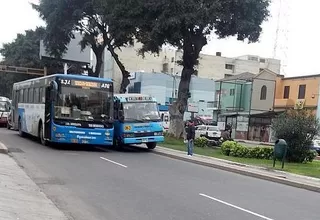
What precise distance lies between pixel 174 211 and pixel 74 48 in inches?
2154

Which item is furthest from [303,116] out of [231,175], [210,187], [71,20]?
[71,20]

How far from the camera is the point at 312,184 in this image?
44.3 feet

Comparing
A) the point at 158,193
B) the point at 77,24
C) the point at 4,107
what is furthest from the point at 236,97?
the point at 158,193

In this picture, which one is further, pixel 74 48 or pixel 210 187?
pixel 74 48

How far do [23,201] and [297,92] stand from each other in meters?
44.9

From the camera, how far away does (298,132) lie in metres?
21.5

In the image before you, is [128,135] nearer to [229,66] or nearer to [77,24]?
[77,24]

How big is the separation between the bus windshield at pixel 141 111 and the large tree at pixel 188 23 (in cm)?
584

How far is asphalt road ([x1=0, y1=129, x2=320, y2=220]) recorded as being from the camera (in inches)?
324

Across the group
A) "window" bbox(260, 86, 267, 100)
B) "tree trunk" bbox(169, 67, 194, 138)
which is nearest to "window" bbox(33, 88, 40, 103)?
"tree trunk" bbox(169, 67, 194, 138)


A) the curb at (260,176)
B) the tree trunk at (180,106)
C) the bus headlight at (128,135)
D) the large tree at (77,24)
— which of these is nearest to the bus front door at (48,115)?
the bus headlight at (128,135)

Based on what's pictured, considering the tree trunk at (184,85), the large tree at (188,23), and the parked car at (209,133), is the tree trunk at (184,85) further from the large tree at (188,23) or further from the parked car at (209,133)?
the parked car at (209,133)

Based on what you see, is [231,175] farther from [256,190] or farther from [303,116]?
[303,116]

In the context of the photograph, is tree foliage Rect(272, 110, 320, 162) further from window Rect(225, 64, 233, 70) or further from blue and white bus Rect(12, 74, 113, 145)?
window Rect(225, 64, 233, 70)
